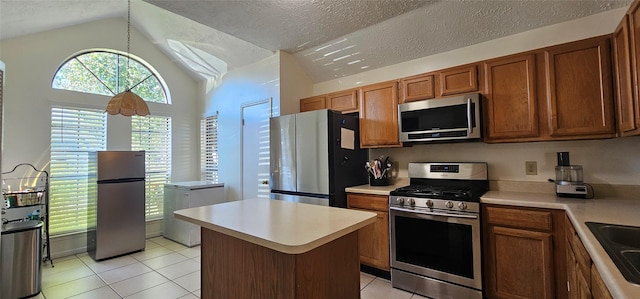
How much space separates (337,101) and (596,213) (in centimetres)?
250

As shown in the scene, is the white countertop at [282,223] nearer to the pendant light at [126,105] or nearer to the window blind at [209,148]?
the pendant light at [126,105]

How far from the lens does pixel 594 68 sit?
2041 mm

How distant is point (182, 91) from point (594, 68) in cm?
535

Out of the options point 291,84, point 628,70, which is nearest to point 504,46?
point 628,70

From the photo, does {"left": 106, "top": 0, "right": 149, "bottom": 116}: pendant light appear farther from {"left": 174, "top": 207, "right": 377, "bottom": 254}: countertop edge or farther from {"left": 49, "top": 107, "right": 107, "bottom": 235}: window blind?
{"left": 174, "top": 207, "right": 377, "bottom": 254}: countertop edge

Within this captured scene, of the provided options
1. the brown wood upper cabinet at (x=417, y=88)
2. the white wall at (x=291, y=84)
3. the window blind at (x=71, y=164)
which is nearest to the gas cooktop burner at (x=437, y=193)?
the brown wood upper cabinet at (x=417, y=88)

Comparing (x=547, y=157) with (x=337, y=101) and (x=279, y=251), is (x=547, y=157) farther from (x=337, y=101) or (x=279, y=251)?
(x=279, y=251)

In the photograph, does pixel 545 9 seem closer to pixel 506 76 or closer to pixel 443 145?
pixel 506 76

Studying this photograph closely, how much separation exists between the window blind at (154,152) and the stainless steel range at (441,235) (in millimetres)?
3882

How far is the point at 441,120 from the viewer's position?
2.60 metres

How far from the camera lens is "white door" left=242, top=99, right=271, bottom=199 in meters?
3.76

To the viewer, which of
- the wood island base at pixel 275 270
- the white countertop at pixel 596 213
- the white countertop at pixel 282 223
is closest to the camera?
the white countertop at pixel 596 213

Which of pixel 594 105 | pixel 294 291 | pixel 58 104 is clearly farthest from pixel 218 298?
pixel 58 104

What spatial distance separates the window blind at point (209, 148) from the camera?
4672mm
